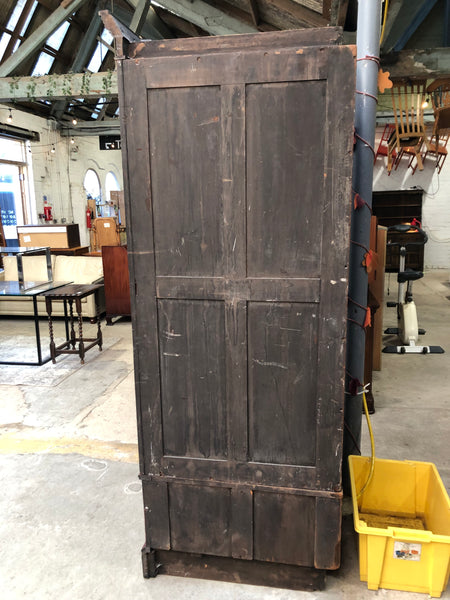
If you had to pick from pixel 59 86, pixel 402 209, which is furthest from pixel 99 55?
pixel 402 209

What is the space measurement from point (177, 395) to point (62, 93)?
19.0 ft

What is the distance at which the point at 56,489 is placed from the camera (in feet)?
8.39

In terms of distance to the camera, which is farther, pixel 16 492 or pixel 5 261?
pixel 5 261

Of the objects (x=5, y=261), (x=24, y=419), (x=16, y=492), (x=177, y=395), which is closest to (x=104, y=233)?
(x=5, y=261)

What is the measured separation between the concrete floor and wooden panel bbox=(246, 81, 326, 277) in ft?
4.48

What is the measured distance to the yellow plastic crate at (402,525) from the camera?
1772 mm

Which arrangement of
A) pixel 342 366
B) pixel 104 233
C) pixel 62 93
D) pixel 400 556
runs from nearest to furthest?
pixel 342 366, pixel 400 556, pixel 62 93, pixel 104 233

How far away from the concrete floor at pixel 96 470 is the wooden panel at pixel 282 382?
0.63 meters

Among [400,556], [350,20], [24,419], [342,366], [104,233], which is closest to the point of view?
[342,366]

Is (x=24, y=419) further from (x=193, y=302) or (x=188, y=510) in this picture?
(x=193, y=302)

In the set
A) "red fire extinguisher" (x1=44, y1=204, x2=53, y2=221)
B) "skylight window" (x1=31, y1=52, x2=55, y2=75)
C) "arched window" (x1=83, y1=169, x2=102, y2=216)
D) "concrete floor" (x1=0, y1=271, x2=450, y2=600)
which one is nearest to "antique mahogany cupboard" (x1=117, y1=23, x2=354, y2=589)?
"concrete floor" (x1=0, y1=271, x2=450, y2=600)

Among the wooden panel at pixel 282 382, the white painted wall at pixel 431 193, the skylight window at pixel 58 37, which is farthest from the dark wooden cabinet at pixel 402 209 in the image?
the wooden panel at pixel 282 382

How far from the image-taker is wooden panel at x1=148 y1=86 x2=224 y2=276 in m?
1.61

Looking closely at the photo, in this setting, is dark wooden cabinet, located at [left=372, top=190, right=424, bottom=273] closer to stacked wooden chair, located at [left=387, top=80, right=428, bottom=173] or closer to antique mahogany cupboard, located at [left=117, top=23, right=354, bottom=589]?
stacked wooden chair, located at [left=387, top=80, right=428, bottom=173]
